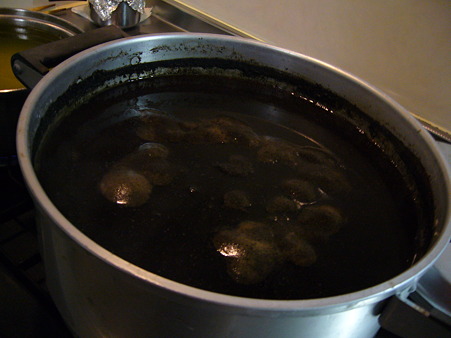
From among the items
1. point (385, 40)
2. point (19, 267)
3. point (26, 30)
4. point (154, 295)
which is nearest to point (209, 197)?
point (154, 295)

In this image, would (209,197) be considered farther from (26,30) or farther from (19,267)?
(26,30)

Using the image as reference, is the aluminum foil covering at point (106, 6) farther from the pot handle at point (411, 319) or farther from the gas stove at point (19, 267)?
the pot handle at point (411, 319)

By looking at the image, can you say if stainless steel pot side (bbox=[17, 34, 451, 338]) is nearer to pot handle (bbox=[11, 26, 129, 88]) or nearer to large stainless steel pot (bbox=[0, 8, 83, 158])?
pot handle (bbox=[11, 26, 129, 88])

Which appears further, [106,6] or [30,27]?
[106,6]

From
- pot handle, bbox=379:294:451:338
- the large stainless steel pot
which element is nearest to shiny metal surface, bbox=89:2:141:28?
the large stainless steel pot

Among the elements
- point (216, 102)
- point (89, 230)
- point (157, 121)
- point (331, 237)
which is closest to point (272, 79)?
point (216, 102)
